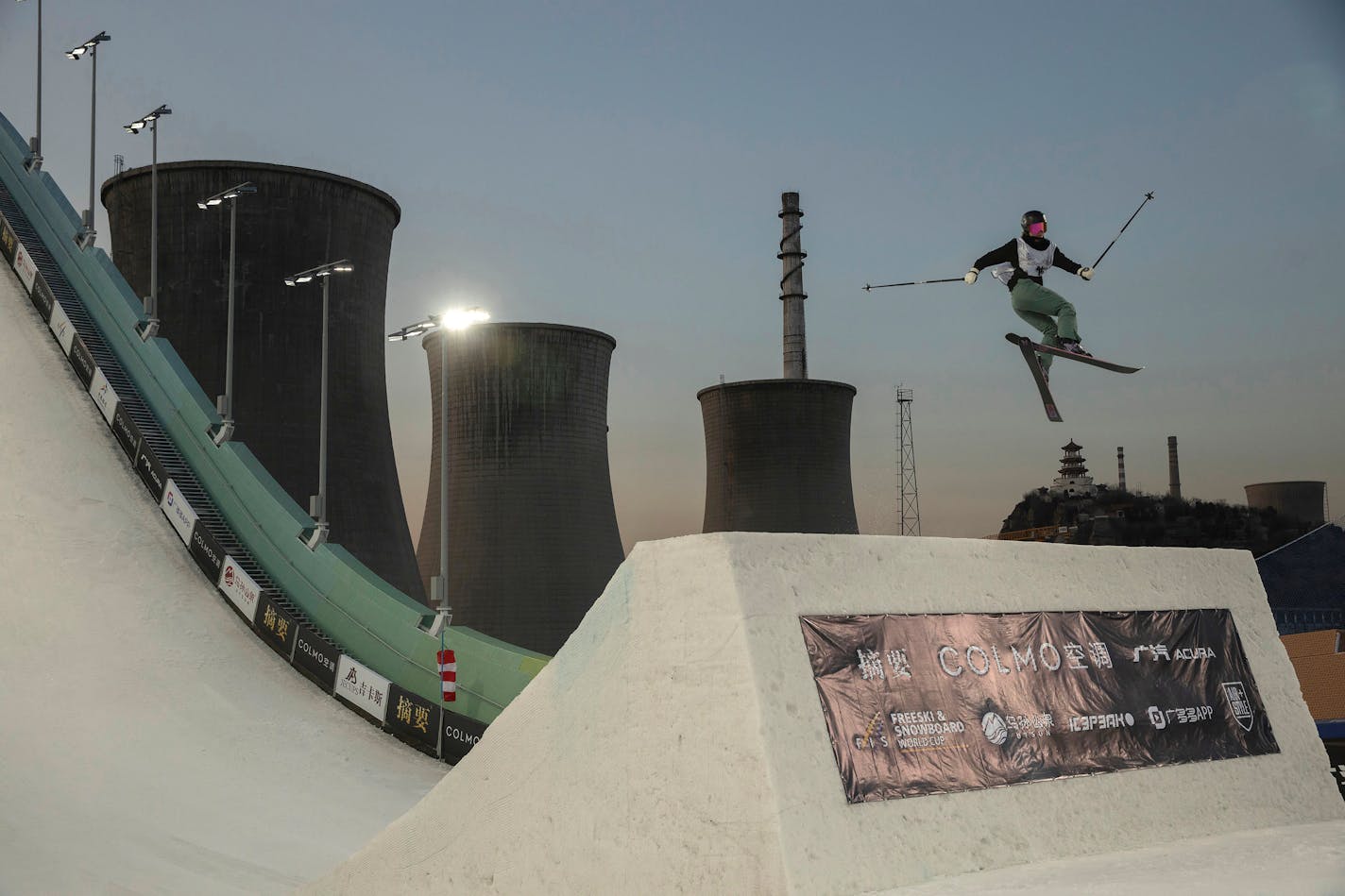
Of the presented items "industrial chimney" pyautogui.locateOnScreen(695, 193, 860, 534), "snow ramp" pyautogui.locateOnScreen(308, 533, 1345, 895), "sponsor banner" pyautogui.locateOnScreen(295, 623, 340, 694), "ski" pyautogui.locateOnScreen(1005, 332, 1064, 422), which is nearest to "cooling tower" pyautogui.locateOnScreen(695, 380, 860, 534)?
"industrial chimney" pyautogui.locateOnScreen(695, 193, 860, 534)

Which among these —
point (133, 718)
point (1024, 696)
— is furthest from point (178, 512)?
point (1024, 696)

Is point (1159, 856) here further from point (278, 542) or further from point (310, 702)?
point (278, 542)

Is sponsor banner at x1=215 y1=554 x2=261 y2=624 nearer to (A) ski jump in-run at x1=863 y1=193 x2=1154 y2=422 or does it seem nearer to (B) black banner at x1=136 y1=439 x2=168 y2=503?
(B) black banner at x1=136 y1=439 x2=168 y2=503

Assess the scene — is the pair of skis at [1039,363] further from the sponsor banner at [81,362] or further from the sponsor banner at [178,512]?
the sponsor banner at [81,362]

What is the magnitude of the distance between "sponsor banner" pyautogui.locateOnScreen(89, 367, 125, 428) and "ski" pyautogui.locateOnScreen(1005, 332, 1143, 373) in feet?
62.7

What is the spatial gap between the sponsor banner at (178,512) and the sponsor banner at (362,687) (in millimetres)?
5349

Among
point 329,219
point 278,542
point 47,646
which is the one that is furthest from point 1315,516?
point 47,646

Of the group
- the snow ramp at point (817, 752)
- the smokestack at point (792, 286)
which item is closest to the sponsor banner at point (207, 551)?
the snow ramp at point (817, 752)

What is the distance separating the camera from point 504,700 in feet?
53.1

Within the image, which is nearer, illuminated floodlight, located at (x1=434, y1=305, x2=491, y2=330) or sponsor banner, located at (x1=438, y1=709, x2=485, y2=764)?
sponsor banner, located at (x1=438, y1=709, x2=485, y2=764)

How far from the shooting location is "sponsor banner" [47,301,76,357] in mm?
24766

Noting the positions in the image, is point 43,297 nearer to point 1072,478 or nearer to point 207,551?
point 207,551

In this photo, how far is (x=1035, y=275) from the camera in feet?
31.5

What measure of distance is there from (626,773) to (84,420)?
20467 mm
